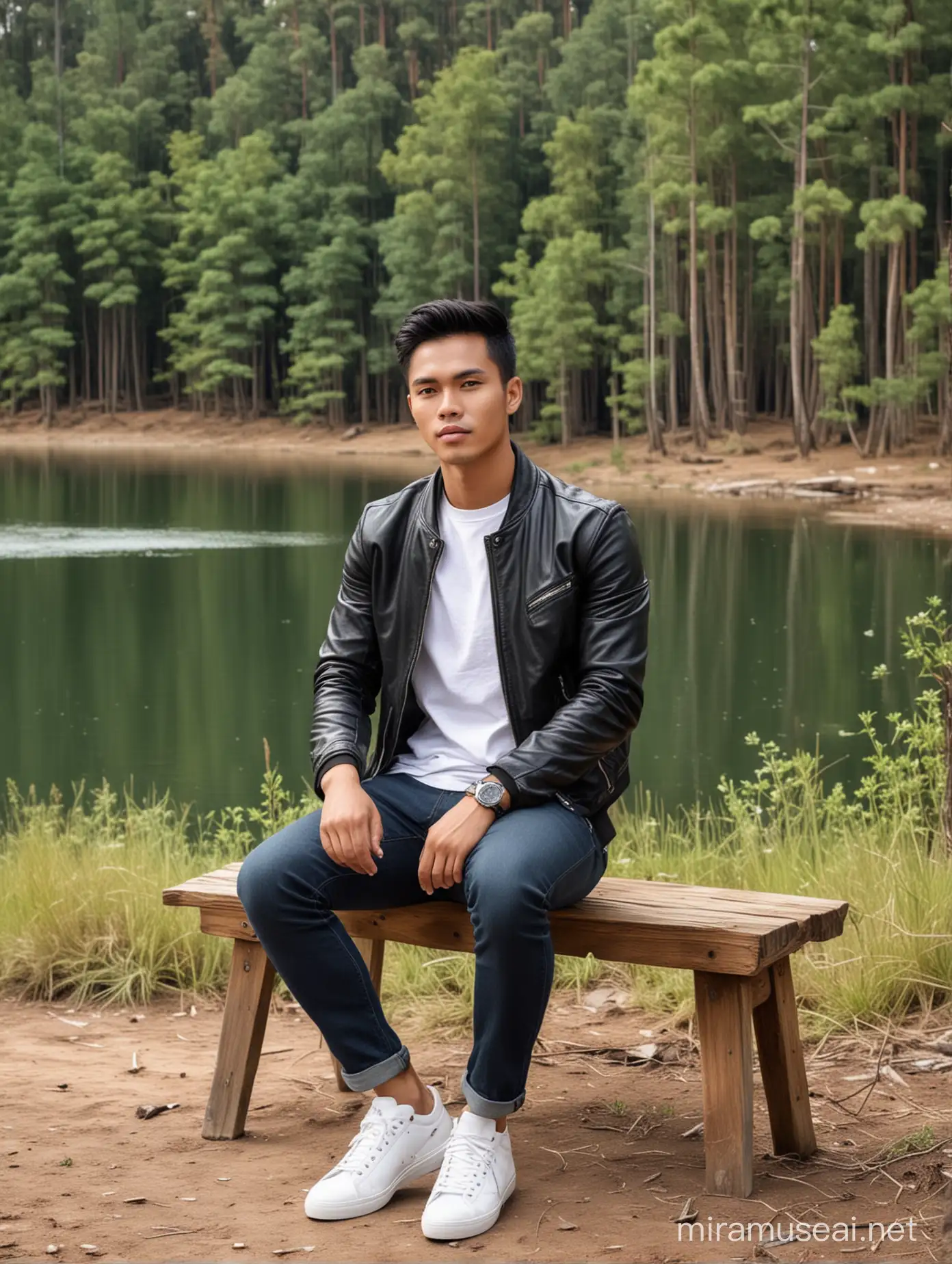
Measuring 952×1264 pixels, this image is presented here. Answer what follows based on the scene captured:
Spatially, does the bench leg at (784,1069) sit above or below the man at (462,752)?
below

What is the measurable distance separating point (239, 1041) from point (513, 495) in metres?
1.11

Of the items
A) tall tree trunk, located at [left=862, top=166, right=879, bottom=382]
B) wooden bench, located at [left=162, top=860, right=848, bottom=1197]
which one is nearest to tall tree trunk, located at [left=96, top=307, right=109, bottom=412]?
tall tree trunk, located at [left=862, top=166, right=879, bottom=382]

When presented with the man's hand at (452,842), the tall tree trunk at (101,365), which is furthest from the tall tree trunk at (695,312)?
the man's hand at (452,842)

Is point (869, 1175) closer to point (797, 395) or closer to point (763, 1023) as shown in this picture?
Answer: point (763, 1023)

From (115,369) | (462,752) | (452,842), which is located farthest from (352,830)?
(115,369)

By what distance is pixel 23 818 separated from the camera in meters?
7.53

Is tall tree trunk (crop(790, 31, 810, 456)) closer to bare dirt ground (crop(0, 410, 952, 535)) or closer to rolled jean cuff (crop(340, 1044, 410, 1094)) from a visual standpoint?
bare dirt ground (crop(0, 410, 952, 535))

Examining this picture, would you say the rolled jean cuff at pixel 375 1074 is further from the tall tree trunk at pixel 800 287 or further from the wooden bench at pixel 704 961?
the tall tree trunk at pixel 800 287

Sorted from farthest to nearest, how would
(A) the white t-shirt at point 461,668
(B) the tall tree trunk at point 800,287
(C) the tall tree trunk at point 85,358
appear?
(C) the tall tree trunk at point 85,358, (B) the tall tree trunk at point 800,287, (A) the white t-shirt at point 461,668

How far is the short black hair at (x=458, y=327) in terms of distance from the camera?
9.16ft

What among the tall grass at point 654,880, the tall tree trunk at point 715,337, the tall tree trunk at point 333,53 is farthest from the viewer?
the tall tree trunk at point 333,53

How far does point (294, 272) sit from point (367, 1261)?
138 ft

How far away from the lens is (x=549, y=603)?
8.86ft

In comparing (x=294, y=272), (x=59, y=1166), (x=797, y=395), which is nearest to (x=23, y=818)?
(x=59, y=1166)
